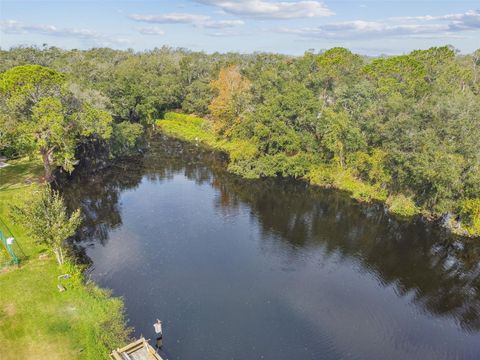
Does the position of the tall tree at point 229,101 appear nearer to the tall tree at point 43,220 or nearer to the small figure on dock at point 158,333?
the tall tree at point 43,220

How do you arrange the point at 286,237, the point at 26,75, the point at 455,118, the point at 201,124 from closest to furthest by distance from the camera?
the point at 286,237 < the point at 455,118 < the point at 26,75 < the point at 201,124

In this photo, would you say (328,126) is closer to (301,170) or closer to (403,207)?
(301,170)

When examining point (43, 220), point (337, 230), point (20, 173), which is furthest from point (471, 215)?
point (20, 173)

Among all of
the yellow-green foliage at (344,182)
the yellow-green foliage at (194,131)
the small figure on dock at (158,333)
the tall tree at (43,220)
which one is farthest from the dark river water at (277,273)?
the yellow-green foliage at (194,131)

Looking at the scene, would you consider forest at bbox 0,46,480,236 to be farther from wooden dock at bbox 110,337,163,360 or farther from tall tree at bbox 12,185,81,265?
wooden dock at bbox 110,337,163,360

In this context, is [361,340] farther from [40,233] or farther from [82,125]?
[82,125]

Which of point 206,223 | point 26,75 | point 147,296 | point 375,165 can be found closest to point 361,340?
point 147,296

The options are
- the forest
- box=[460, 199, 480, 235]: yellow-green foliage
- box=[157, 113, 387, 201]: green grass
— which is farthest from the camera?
box=[157, 113, 387, 201]: green grass

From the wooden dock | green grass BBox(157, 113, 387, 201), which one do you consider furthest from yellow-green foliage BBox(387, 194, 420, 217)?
the wooden dock
